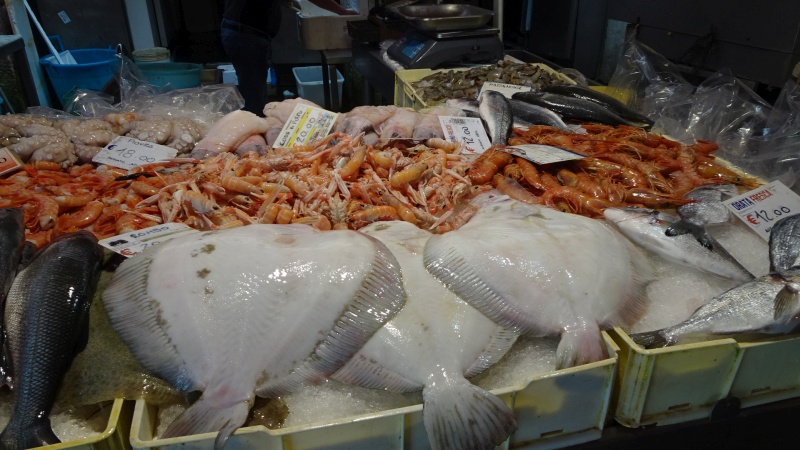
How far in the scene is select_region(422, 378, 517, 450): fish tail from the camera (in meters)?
1.34

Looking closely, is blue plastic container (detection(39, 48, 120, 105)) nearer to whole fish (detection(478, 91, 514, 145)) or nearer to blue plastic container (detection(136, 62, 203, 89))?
blue plastic container (detection(136, 62, 203, 89))

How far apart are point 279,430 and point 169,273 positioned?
0.60m

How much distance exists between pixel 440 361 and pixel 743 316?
3.44ft

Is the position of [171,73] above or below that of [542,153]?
below

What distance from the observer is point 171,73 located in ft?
23.0

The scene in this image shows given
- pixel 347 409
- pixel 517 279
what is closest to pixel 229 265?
pixel 347 409

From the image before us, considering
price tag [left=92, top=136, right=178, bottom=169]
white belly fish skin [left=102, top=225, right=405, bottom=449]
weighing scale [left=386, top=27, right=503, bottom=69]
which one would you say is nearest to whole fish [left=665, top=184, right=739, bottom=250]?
white belly fish skin [left=102, top=225, right=405, bottom=449]

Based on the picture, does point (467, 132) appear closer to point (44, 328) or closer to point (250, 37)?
point (44, 328)

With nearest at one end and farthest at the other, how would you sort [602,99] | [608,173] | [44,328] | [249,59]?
[44,328] < [608,173] < [602,99] < [249,59]

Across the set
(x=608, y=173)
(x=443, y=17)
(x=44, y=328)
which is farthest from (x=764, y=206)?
(x=443, y=17)

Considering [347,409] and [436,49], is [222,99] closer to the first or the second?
[436,49]

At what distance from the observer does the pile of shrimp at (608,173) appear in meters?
2.46

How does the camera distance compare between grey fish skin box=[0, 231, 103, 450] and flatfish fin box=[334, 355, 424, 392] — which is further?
flatfish fin box=[334, 355, 424, 392]

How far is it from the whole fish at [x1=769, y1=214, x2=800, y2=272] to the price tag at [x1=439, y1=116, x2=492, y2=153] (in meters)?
1.53
